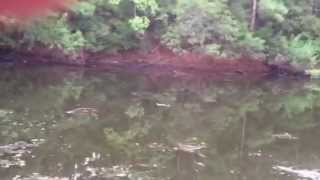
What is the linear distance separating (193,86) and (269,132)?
6.34 meters

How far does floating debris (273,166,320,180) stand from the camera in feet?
32.3

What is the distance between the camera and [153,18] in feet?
77.4

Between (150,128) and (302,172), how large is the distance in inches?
166

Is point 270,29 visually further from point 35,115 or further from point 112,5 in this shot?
point 35,115

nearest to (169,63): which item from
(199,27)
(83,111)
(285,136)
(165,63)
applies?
(165,63)

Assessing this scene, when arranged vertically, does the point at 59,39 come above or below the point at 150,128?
above

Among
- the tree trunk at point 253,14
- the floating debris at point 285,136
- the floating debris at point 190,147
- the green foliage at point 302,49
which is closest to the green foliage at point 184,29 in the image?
the green foliage at point 302,49

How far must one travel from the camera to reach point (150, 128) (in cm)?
1320

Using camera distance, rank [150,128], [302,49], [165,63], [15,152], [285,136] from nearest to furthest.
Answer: [15,152]
[285,136]
[150,128]
[302,49]
[165,63]

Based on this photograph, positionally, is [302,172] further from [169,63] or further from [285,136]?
[169,63]

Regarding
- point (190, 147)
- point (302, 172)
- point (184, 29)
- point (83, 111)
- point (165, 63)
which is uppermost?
point (184, 29)

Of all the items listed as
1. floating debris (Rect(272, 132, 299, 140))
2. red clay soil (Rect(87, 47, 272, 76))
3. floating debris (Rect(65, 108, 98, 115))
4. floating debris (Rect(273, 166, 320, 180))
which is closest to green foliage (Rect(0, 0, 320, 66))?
red clay soil (Rect(87, 47, 272, 76))

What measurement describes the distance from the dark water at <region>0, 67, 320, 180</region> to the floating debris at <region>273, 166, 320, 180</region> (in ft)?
0.06

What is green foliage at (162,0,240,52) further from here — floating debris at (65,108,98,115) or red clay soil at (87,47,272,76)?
floating debris at (65,108,98,115)
